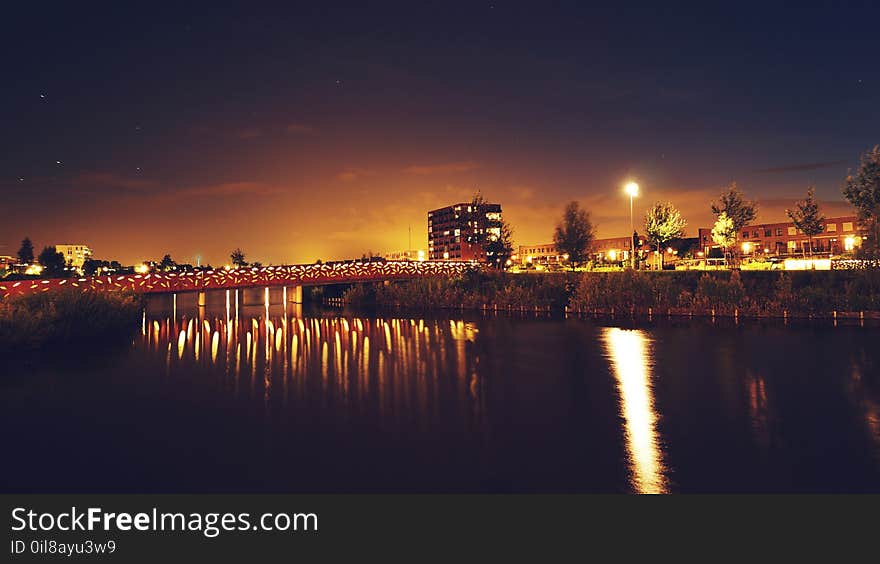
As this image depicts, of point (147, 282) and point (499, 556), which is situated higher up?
point (147, 282)

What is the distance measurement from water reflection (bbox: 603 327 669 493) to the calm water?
0.08 metres

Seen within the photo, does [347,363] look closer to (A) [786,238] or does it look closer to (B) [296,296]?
(B) [296,296]

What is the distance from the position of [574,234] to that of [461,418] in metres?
55.9

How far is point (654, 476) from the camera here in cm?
973

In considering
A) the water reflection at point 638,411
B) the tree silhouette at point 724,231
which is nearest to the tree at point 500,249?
the tree silhouette at point 724,231

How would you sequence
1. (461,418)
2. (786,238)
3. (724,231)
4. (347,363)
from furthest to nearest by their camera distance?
(786,238), (724,231), (347,363), (461,418)

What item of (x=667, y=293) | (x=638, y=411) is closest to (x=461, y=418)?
(x=638, y=411)

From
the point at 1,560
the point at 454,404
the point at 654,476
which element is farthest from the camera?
the point at 454,404

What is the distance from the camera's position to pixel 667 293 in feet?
135

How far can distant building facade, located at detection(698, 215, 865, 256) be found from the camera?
90.1m

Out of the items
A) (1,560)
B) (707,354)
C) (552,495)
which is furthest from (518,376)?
(1,560)

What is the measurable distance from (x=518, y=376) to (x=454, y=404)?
5108mm

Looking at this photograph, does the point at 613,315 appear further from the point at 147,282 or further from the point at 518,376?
the point at 147,282

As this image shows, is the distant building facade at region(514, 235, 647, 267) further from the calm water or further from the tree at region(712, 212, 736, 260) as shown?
the calm water
